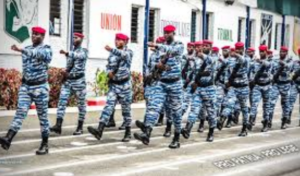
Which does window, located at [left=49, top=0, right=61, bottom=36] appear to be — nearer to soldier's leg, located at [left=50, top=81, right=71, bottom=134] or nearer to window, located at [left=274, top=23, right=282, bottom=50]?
soldier's leg, located at [left=50, top=81, right=71, bottom=134]

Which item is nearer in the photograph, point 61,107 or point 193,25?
point 61,107

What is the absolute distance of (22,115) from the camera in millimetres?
8969

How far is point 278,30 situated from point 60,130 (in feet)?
85.3

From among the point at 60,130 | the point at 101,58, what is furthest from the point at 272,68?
the point at 101,58

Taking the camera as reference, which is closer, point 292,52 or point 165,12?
point 165,12

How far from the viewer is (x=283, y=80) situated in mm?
14398

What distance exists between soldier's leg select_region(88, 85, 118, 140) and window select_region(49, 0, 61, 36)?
28.5 feet

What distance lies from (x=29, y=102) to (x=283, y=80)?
7.55 m

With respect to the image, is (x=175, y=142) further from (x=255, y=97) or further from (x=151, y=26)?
(x=151, y=26)

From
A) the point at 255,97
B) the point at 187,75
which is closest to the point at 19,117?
the point at 187,75

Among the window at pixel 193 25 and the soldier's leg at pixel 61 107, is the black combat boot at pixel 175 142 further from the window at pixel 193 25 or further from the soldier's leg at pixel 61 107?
the window at pixel 193 25

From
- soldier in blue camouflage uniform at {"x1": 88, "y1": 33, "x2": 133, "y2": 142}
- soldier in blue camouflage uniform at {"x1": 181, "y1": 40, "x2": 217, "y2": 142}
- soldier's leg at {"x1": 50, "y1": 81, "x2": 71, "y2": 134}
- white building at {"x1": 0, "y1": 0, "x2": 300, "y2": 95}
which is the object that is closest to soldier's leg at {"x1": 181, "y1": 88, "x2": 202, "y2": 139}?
soldier in blue camouflage uniform at {"x1": 181, "y1": 40, "x2": 217, "y2": 142}

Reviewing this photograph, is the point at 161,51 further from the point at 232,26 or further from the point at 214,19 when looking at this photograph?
the point at 232,26

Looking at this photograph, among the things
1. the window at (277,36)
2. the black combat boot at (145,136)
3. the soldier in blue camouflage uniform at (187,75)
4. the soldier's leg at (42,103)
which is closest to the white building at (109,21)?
the window at (277,36)
